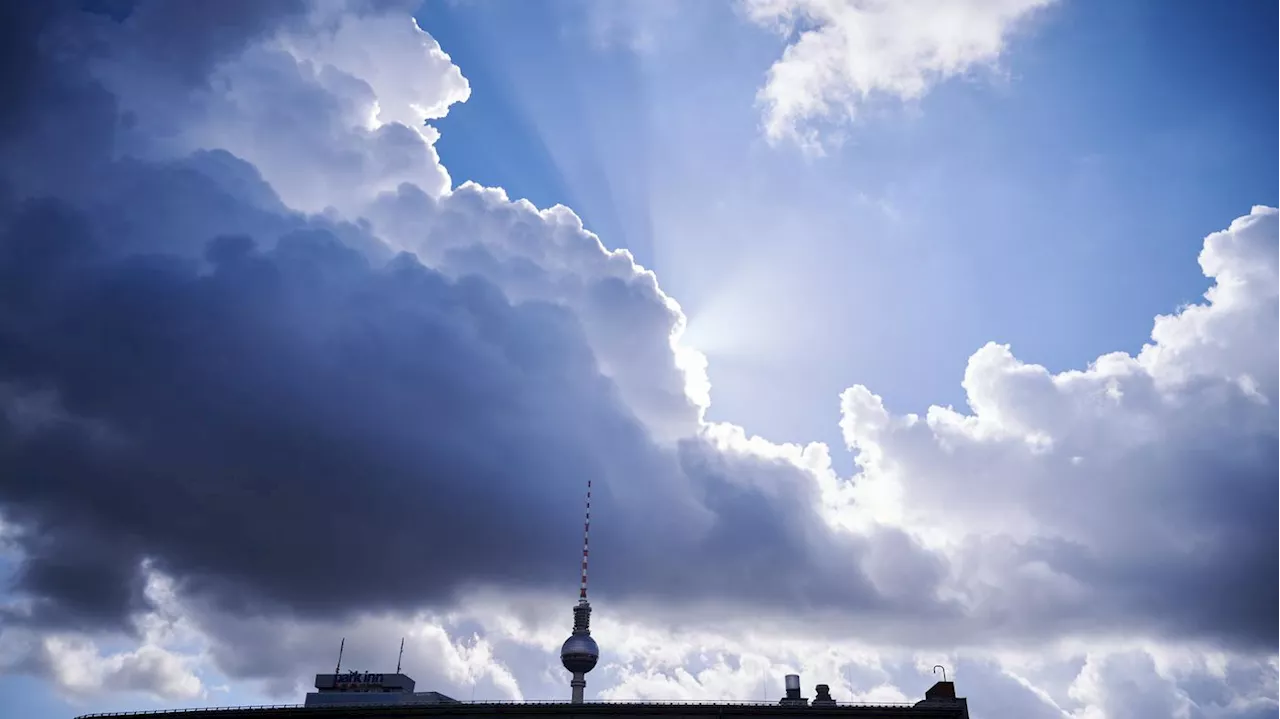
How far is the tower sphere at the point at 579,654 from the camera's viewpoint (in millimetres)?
167625

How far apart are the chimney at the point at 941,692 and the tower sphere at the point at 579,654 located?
3005 inches

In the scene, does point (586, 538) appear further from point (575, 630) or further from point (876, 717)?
point (876, 717)

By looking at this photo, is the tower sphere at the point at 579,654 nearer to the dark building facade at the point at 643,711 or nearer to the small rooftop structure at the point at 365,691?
the small rooftop structure at the point at 365,691

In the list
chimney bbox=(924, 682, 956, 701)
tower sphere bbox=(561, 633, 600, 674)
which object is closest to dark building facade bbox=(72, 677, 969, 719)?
chimney bbox=(924, 682, 956, 701)

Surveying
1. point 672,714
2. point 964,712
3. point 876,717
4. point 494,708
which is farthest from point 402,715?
point 964,712

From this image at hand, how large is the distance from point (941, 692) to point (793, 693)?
58.2 ft

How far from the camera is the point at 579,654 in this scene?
6594 inches

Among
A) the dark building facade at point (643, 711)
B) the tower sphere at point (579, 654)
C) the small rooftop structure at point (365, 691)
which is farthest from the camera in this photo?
the tower sphere at point (579, 654)

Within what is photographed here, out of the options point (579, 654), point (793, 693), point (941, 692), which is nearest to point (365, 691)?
point (579, 654)

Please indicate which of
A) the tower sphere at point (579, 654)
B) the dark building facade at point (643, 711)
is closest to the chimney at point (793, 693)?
the dark building facade at point (643, 711)

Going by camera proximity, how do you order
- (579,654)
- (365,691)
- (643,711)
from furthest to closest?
(579,654) < (365,691) < (643,711)

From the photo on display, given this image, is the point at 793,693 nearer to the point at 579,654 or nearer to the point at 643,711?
the point at 643,711

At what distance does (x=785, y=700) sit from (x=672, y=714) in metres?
16.3

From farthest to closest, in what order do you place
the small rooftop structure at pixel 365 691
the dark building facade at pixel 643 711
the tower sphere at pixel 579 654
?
the tower sphere at pixel 579 654 → the small rooftop structure at pixel 365 691 → the dark building facade at pixel 643 711
